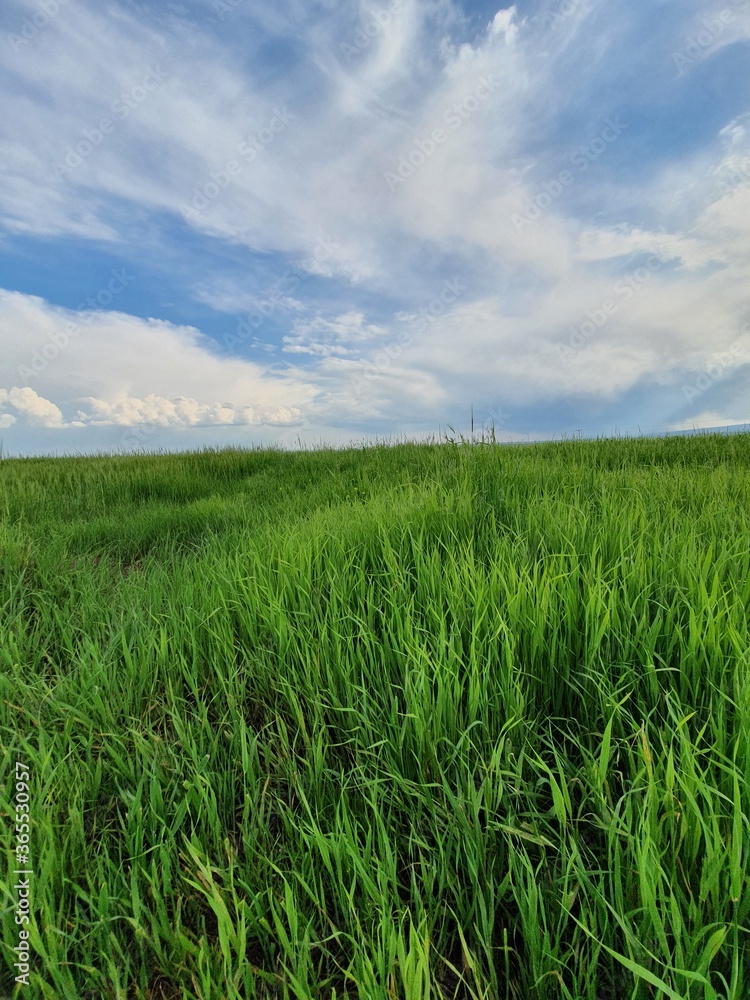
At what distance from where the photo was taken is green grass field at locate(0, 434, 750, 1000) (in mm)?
935

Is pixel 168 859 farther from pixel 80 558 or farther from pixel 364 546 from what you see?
pixel 80 558

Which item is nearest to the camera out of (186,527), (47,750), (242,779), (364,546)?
(242,779)

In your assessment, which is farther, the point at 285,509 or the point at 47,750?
the point at 285,509

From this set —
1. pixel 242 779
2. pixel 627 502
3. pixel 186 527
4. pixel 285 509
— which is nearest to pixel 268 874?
pixel 242 779

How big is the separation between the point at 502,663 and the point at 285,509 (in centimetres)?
291

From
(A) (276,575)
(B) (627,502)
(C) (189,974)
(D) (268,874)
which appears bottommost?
(C) (189,974)

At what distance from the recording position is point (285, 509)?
13.5ft

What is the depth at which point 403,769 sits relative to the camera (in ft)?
4.19

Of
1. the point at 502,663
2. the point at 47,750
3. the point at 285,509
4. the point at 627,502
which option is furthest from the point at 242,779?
the point at 285,509

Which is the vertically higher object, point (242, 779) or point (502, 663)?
point (502, 663)

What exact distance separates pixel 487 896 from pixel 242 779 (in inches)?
28.8

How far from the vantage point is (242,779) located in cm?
142

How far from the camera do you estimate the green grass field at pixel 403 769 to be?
0.94 metres

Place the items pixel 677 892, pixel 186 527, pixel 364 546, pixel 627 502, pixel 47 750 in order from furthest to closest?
pixel 186 527 < pixel 627 502 < pixel 364 546 < pixel 47 750 < pixel 677 892
